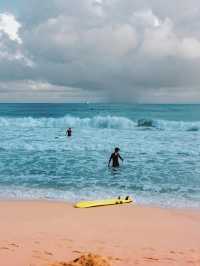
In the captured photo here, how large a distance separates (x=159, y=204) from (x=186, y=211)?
1140 mm

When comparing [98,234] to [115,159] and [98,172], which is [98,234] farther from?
[115,159]

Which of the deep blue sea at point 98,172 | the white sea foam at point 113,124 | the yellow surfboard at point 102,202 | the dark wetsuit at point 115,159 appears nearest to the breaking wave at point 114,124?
the white sea foam at point 113,124

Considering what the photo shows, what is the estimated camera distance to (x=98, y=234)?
9406mm

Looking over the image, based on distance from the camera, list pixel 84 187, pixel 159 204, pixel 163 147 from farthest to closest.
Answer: pixel 163 147 < pixel 84 187 < pixel 159 204

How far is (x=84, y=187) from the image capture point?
15.1 meters

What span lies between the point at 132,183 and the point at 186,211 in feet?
13.7

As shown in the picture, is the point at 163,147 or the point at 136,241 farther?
the point at 163,147

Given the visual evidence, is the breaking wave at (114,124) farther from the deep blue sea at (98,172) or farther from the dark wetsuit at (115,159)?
the dark wetsuit at (115,159)

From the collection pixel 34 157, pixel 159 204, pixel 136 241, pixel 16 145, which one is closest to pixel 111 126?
pixel 16 145

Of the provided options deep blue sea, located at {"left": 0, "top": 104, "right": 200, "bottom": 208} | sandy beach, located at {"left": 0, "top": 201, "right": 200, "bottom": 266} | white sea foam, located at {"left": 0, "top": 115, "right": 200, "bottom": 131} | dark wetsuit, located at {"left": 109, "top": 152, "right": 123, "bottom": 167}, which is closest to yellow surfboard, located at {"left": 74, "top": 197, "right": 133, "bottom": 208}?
sandy beach, located at {"left": 0, "top": 201, "right": 200, "bottom": 266}

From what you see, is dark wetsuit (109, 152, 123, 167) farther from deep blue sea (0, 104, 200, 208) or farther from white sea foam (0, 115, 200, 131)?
white sea foam (0, 115, 200, 131)

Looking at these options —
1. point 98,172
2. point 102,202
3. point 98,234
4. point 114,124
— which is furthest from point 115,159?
point 114,124

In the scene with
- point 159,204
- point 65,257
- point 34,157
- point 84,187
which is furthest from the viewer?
point 34,157

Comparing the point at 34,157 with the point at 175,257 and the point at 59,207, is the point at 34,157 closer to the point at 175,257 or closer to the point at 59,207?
the point at 59,207
